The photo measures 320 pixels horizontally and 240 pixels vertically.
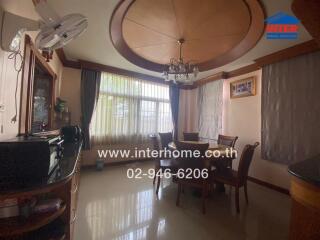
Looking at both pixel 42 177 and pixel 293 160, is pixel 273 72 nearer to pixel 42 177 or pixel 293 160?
pixel 293 160

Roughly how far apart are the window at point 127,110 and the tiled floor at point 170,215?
4.80 feet

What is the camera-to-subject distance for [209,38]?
2.58 metres

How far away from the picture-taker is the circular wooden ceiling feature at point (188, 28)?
1.92 m

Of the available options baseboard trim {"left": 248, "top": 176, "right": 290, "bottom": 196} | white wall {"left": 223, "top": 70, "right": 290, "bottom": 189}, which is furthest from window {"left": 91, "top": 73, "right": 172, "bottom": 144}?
baseboard trim {"left": 248, "top": 176, "right": 290, "bottom": 196}

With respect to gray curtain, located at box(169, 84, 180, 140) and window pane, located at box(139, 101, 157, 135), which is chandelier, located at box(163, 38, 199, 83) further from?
gray curtain, located at box(169, 84, 180, 140)

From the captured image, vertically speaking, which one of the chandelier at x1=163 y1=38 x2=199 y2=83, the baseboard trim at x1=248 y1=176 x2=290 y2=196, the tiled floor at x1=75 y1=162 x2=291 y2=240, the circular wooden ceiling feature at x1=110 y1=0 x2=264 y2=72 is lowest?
the tiled floor at x1=75 y1=162 x2=291 y2=240

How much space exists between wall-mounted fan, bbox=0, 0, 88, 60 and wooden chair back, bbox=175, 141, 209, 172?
1.82 m

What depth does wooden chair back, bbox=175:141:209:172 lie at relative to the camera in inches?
88.7

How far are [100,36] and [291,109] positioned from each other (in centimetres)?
351

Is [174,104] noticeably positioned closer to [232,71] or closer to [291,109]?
[232,71]

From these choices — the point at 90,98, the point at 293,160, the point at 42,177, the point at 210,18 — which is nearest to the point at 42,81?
the point at 90,98

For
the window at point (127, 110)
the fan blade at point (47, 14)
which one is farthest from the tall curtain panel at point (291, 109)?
the fan blade at point (47, 14)

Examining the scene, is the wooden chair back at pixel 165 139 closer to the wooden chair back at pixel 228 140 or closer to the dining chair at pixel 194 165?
the wooden chair back at pixel 228 140

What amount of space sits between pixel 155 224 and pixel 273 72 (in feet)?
11.2
